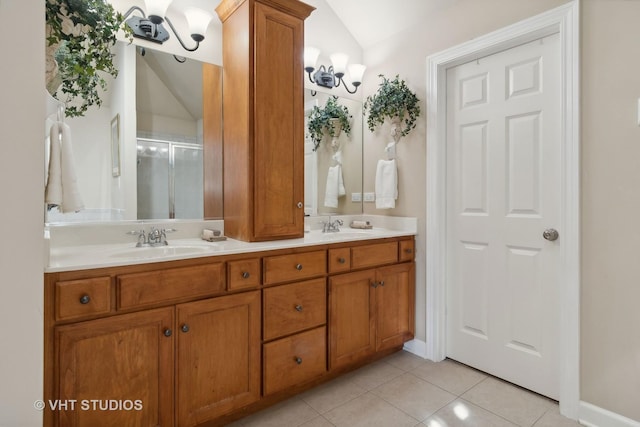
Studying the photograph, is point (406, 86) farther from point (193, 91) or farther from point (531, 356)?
point (531, 356)

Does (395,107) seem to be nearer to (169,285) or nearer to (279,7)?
(279,7)

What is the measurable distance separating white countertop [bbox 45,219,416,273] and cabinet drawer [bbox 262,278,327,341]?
0.24 meters

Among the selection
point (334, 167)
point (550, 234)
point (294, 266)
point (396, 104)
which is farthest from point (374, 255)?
point (396, 104)

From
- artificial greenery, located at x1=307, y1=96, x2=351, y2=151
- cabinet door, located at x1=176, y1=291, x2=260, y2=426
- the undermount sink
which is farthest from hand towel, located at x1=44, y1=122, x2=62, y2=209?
artificial greenery, located at x1=307, y1=96, x2=351, y2=151

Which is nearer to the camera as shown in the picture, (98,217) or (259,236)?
(98,217)

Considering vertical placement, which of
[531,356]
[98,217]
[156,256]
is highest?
[98,217]

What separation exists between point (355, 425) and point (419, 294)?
3.54 feet

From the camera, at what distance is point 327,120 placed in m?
2.73

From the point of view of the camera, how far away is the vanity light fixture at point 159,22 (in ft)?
6.07

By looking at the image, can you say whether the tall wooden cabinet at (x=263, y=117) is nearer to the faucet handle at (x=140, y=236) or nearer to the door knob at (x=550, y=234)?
the faucet handle at (x=140, y=236)

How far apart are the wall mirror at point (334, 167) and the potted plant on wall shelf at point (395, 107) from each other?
0.24 metres

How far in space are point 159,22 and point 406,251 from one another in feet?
6.94

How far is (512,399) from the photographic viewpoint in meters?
1.92

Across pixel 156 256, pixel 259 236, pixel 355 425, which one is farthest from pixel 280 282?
pixel 355 425
